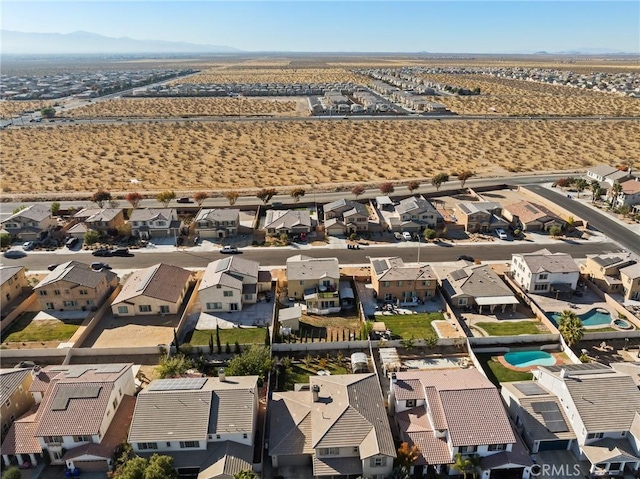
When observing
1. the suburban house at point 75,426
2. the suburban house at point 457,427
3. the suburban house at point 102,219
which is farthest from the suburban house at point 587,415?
the suburban house at point 102,219

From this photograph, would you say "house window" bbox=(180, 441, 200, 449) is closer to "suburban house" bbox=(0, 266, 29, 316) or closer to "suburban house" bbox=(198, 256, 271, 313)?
"suburban house" bbox=(198, 256, 271, 313)

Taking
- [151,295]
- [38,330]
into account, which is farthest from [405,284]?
[38,330]

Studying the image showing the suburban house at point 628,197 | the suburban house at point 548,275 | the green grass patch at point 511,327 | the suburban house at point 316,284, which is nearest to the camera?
the green grass patch at point 511,327

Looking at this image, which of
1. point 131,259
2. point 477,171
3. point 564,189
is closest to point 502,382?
point 131,259

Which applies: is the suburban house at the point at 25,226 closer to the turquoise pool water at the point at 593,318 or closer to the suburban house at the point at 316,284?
the suburban house at the point at 316,284

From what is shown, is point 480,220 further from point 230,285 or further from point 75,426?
point 75,426
